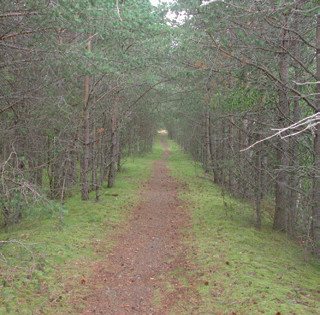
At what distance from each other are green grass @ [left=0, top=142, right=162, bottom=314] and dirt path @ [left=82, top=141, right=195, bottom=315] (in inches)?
13.5

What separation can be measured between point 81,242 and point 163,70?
8.22 meters

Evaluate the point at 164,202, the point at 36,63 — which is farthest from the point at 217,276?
the point at 164,202

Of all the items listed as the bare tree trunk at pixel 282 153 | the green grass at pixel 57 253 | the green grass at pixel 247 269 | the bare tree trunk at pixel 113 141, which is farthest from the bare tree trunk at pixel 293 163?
the bare tree trunk at pixel 113 141

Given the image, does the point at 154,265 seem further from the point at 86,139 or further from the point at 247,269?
the point at 86,139

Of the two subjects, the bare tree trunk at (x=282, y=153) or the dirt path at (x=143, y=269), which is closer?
the dirt path at (x=143, y=269)

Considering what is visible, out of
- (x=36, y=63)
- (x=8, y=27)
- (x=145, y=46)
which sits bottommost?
(x=36, y=63)

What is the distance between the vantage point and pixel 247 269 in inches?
251

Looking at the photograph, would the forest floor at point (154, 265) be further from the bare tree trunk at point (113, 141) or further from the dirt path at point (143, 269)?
the bare tree trunk at point (113, 141)

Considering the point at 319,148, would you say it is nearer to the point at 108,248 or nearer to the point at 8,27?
the point at 108,248

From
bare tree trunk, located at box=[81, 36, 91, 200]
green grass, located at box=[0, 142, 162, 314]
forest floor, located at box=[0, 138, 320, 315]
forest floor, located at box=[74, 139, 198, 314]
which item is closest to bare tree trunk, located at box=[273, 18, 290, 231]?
forest floor, located at box=[0, 138, 320, 315]

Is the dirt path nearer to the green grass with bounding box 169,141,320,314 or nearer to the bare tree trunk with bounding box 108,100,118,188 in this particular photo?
the green grass with bounding box 169,141,320,314

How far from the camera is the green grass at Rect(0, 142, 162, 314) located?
4887 millimetres

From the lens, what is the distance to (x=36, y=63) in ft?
24.2

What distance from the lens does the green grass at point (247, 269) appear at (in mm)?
5055
